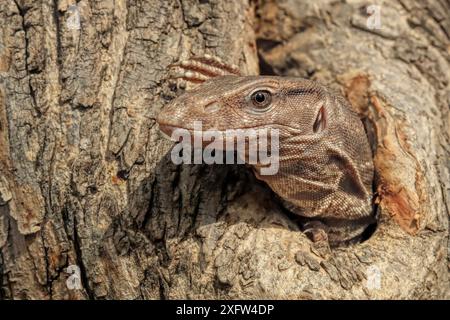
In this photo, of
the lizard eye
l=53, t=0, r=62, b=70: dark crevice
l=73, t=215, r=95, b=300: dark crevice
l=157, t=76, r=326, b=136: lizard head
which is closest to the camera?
l=157, t=76, r=326, b=136: lizard head

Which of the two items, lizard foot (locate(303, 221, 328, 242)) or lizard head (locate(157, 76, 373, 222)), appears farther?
lizard foot (locate(303, 221, 328, 242))

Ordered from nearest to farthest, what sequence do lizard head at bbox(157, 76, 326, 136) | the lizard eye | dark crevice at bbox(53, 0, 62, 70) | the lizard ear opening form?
lizard head at bbox(157, 76, 326, 136), the lizard eye, the lizard ear opening, dark crevice at bbox(53, 0, 62, 70)

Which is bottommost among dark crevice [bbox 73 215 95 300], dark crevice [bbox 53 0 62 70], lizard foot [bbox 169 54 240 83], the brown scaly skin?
dark crevice [bbox 73 215 95 300]

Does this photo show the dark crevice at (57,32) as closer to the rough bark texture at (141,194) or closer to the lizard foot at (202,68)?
the rough bark texture at (141,194)

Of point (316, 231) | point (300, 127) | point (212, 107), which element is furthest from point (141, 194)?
point (316, 231)

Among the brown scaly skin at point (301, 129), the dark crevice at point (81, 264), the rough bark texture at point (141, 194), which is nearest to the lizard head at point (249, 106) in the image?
the brown scaly skin at point (301, 129)

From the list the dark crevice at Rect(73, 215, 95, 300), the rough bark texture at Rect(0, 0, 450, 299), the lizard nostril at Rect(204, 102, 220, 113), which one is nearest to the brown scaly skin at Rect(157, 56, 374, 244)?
the lizard nostril at Rect(204, 102, 220, 113)

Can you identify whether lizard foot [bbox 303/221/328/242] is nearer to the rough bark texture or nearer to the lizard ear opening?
the rough bark texture

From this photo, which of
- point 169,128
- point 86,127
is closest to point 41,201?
point 86,127
